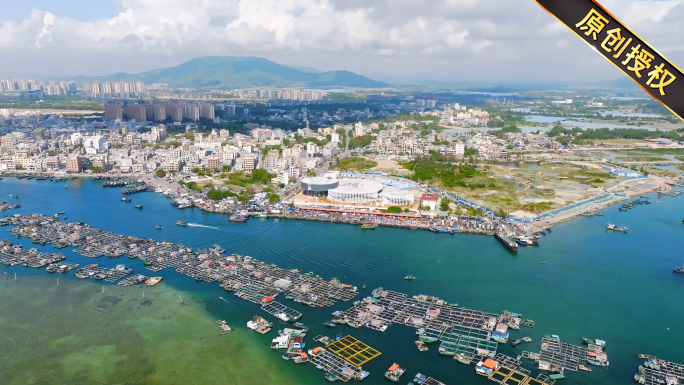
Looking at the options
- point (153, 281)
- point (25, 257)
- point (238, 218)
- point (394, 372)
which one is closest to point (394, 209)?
point (238, 218)

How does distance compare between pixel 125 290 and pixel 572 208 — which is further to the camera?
pixel 572 208

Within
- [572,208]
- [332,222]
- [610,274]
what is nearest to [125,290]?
[332,222]

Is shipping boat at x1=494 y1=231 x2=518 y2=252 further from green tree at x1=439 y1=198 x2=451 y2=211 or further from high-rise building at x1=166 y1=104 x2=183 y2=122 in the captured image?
high-rise building at x1=166 y1=104 x2=183 y2=122

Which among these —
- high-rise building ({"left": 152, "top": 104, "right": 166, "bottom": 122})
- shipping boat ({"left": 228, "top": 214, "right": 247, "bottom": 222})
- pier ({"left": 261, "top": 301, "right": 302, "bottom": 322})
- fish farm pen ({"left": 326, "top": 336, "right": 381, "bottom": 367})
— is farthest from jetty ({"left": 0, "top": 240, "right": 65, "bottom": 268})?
high-rise building ({"left": 152, "top": 104, "right": 166, "bottom": 122})

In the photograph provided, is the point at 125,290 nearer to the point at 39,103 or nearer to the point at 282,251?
the point at 282,251

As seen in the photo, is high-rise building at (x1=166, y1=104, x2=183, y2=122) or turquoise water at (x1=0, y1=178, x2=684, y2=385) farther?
high-rise building at (x1=166, y1=104, x2=183, y2=122)

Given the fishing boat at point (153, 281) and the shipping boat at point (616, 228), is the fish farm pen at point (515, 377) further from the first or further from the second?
the shipping boat at point (616, 228)
